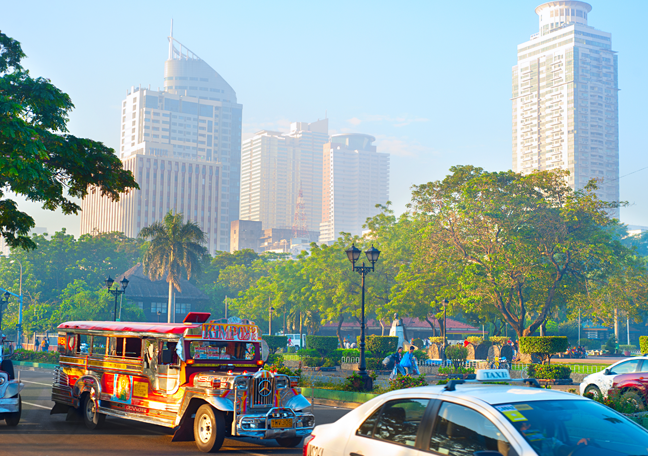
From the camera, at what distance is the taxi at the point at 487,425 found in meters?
4.94

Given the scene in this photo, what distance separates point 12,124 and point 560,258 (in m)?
35.8

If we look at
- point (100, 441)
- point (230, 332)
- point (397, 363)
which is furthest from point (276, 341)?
point (100, 441)

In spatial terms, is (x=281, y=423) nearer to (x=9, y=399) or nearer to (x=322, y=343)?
(x=9, y=399)

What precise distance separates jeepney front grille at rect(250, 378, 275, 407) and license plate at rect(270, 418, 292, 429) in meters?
0.33

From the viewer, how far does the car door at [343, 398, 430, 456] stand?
558cm

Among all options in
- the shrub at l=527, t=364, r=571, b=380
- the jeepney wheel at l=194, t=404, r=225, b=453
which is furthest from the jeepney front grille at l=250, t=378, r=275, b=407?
the shrub at l=527, t=364, r=571, b=380

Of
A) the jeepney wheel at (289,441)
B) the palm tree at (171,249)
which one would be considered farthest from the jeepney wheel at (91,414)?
the palm tree at (171,249)

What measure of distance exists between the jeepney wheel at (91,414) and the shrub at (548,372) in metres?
18.6

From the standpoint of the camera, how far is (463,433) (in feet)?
17.3

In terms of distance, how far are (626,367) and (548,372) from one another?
936 cm

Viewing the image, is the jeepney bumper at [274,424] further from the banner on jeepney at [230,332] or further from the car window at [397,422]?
the car window at [397,422]

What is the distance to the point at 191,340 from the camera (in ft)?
41.1

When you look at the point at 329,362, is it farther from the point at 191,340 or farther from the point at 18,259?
the point at 18,259

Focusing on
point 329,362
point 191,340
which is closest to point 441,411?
point 191,340
